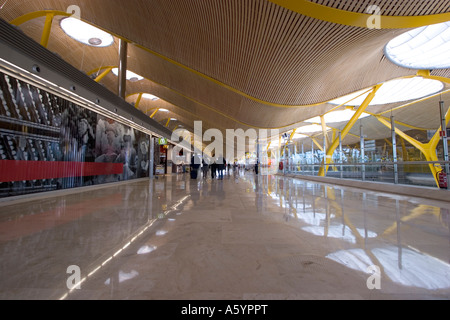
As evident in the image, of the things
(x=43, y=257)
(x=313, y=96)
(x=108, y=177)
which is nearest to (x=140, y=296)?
(x=43, y=257)

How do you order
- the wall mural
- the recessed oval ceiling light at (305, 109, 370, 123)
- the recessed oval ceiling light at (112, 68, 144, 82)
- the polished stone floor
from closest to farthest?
the polished stone floor < the wall mural < the recessed oval ceiling light at (112, 68, 144, 82) < the recessed oval ceiling light at (305, 109, 370, 123)

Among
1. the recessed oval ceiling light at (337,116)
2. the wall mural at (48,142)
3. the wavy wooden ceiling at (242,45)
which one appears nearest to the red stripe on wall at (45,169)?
the wall mural at (48,142)

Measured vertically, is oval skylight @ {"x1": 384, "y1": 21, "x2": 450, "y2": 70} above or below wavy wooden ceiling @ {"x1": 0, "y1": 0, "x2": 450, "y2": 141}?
above

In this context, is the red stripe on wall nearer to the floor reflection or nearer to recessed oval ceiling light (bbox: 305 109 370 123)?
the floor reflection

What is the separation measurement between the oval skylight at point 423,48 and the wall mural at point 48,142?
1673 centimetres

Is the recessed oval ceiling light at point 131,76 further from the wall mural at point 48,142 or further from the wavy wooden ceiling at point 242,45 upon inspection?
the wall mural at point 48,142

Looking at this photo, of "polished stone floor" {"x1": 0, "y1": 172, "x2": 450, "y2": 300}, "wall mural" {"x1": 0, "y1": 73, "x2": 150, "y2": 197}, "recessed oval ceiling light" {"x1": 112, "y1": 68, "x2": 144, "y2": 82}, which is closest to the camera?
"polished stone floor" {"x1": 0, "y1": 172, "x2": 450, "y2": 300}

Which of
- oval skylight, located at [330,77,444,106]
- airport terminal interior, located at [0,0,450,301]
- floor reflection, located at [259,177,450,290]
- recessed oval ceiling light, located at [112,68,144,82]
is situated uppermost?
oval skylight, located at [330,77,444,106]

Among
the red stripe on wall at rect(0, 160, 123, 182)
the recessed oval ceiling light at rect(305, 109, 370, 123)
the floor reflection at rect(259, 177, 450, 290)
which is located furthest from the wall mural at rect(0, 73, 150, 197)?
the recessed oval ceiling light at rect(305, 109, 370, 123)

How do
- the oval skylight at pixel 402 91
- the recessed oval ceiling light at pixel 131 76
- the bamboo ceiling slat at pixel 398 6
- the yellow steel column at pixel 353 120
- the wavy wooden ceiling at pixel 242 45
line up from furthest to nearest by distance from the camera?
the oval skylight at pixel 402 91 < the recessed oval ceiling light at pixel 131 76 < the yellow steel column at pixel 353 120 < the wavy wooden ceiling at pixel 242 45 < the bamboo ceiling slat at pixel 398 6

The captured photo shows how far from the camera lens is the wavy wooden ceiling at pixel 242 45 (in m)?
7.82

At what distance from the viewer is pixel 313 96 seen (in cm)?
1538

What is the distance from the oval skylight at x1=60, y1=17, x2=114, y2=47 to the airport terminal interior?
0.34 ft

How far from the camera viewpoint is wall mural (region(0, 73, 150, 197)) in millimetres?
5562
